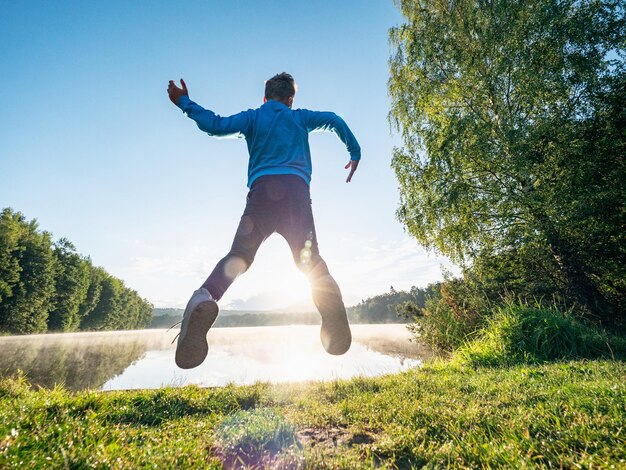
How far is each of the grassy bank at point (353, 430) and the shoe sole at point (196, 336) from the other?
1.41 ft

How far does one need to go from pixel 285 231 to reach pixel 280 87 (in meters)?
1.55

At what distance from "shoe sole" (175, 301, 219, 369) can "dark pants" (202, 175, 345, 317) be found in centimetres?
26

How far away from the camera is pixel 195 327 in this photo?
1.94 meters

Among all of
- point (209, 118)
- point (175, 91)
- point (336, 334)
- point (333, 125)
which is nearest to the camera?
point (336, 334)

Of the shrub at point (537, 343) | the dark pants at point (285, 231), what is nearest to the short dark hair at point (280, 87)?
the dark pants at point (285, 231)

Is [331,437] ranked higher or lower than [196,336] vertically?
lower

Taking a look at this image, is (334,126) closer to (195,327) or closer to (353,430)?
(195,327)

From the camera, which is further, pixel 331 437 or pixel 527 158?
pixel 527 158

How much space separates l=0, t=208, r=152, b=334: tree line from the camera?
26703mm

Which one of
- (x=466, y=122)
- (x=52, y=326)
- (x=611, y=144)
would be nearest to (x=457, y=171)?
(x=466, y=122)

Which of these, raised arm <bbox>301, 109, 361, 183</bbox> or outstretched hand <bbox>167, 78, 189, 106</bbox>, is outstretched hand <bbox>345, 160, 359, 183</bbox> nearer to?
raised arm <bbox>301, 109, 361, 183</bbox>

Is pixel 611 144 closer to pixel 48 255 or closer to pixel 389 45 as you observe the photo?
pixel 389 45

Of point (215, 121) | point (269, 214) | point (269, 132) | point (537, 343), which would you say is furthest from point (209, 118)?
point (537, 343)

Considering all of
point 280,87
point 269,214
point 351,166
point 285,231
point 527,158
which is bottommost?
point 285,231
